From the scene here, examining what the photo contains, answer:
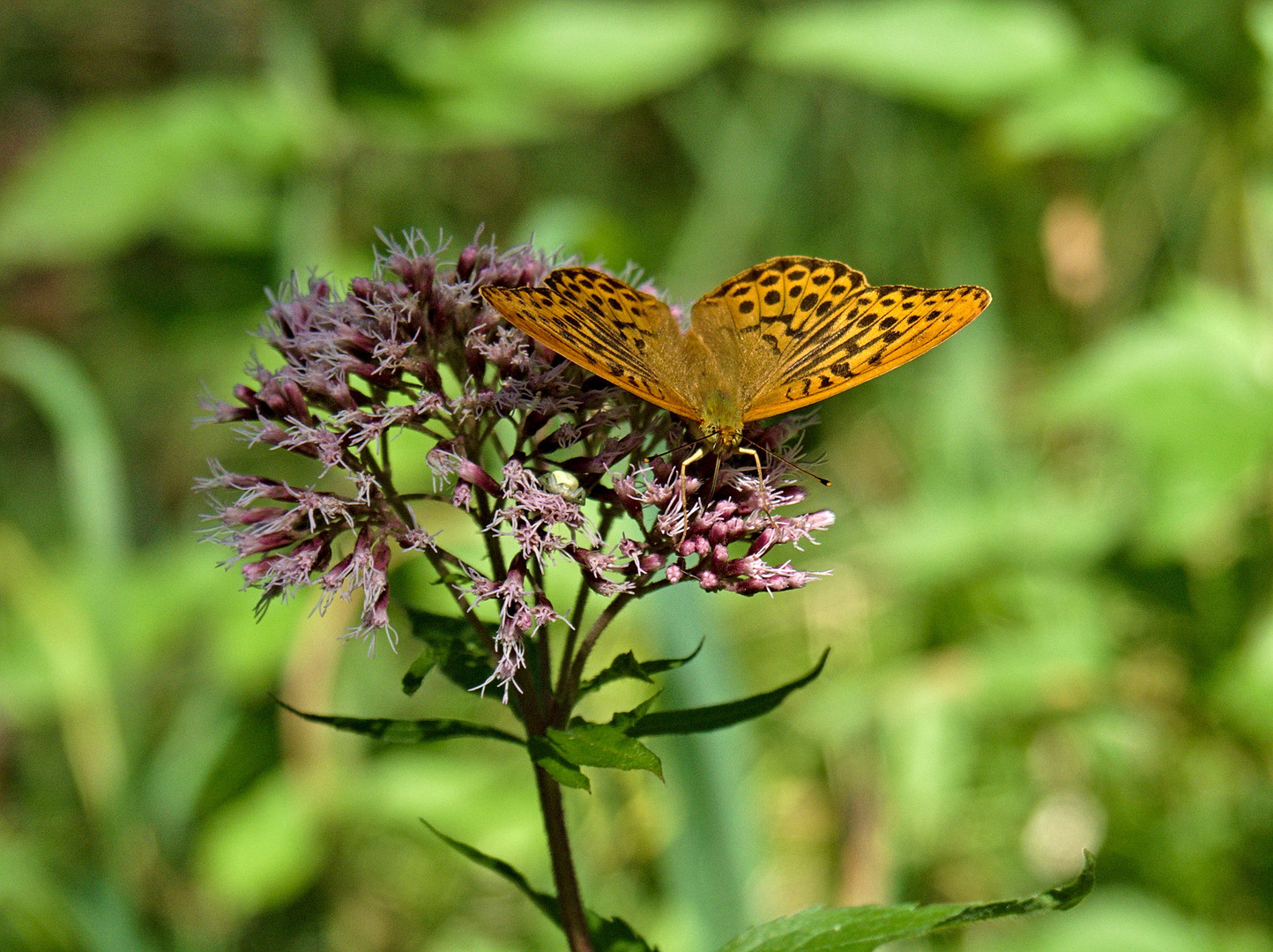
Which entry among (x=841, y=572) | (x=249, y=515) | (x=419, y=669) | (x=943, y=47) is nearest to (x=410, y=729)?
(x=419, y=669)

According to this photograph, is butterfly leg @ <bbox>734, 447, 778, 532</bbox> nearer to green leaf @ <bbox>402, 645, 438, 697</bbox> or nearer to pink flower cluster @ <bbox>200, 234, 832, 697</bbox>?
pink flower cluster @ <bbox>200, 234, 832, 697</bbox>

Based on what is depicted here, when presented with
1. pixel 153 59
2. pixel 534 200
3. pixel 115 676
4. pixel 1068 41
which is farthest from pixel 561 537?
pixel 153 59

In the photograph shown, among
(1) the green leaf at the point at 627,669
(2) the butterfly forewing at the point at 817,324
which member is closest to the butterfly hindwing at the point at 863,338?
(2) the butterfly forewing at the point at 817,324

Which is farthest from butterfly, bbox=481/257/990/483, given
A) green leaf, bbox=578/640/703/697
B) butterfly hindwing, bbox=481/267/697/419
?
green leaf, bbox=578/640/703/697

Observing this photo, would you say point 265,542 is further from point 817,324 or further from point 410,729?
point 817,324

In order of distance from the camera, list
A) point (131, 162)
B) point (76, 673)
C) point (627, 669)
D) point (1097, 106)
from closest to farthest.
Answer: point (627, 669)
point (1097, 106)
point (76, 673)
point (131, 162)

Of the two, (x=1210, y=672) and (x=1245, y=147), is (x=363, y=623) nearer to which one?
(x=1210, y=672)

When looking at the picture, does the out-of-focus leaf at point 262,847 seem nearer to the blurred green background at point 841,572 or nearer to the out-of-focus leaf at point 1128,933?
the blurred green background at point 841,572
